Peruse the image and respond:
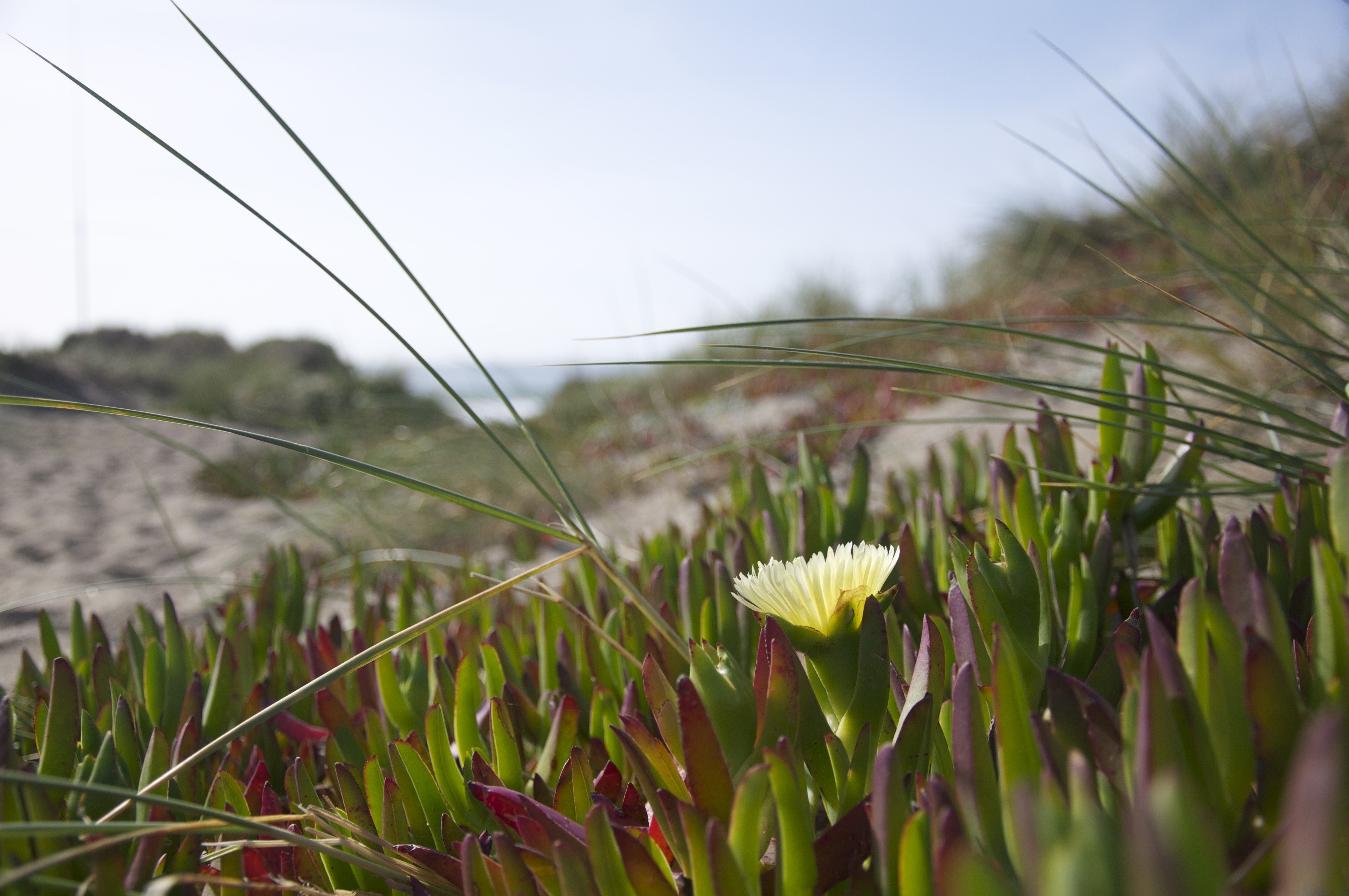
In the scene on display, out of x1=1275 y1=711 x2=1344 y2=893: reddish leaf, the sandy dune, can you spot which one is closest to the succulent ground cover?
x1=1275 y1=711 x2=1344 y2=893: reddish leaf

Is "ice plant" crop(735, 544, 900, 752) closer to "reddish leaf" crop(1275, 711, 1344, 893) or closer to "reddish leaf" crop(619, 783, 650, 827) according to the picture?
"reddish leaf" crop(619, 783, 650, 827)

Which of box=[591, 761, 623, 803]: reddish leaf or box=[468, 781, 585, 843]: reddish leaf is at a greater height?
box=[468, 781, 585, 843]: reddish leaf

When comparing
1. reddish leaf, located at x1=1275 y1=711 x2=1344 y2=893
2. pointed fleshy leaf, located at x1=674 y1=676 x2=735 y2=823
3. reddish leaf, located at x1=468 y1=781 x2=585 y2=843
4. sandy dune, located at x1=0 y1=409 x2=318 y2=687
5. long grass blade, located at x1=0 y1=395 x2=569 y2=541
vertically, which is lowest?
sandy dune, located at x1=0 y1=409 x2=318 y2=687

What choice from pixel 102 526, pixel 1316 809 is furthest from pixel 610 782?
pixel 102 526

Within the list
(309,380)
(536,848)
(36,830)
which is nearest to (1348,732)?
(536,848)

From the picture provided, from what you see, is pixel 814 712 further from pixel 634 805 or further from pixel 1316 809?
pixel 1316 809

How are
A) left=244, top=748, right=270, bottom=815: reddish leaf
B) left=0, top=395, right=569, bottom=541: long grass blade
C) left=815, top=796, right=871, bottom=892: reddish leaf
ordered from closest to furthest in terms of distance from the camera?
left=815, top=796, right=871, bottom=892: reddish leaf, left=0, top=395, right=569, bottom=541: long grass blade, left=244, top=748, right=270, bottom=815: reddish leaf

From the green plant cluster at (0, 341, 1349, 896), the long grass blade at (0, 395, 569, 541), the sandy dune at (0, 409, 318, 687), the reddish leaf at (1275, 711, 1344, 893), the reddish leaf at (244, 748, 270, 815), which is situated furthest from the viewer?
the sandy dune at (0, 409, 318, 687)
